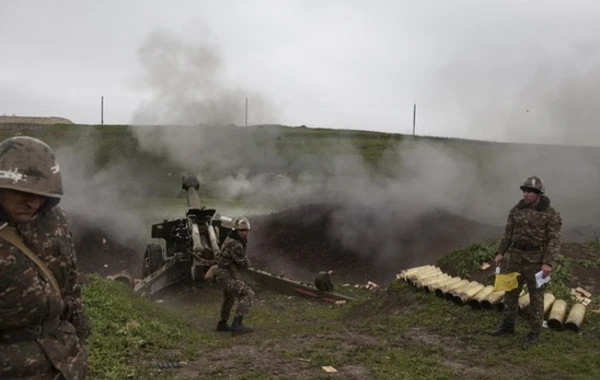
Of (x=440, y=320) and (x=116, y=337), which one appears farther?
(x=440, y=320)

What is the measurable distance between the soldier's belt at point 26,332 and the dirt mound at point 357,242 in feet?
38.7

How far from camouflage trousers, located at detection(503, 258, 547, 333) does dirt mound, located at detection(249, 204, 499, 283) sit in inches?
275

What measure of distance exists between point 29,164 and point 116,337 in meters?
3.87

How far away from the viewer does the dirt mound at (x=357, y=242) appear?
48.0 feet

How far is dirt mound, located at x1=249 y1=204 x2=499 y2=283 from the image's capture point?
48.0 ft

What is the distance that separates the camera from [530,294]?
6.83m

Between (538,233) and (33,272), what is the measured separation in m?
5.69

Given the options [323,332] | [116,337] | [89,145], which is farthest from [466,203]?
[89,145]

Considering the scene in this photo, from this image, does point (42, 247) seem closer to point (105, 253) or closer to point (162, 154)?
point (105, 253)

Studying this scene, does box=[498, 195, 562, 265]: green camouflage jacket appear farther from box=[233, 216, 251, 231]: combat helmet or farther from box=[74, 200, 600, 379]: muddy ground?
box=[233, 216, 251, 231]: combat helmet

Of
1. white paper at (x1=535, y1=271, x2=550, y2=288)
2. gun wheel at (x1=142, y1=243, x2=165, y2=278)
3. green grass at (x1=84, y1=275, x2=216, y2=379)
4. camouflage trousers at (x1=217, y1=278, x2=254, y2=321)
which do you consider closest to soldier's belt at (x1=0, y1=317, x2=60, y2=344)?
green grass at (x1=84, y1=275, x2=216, y2=379)

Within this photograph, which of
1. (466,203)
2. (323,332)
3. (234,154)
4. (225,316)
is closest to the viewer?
(323,332)

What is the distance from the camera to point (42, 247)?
2.74 m

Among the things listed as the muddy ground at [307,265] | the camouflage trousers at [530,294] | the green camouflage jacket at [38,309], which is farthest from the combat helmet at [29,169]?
the camouflage trousers at [530,294]
